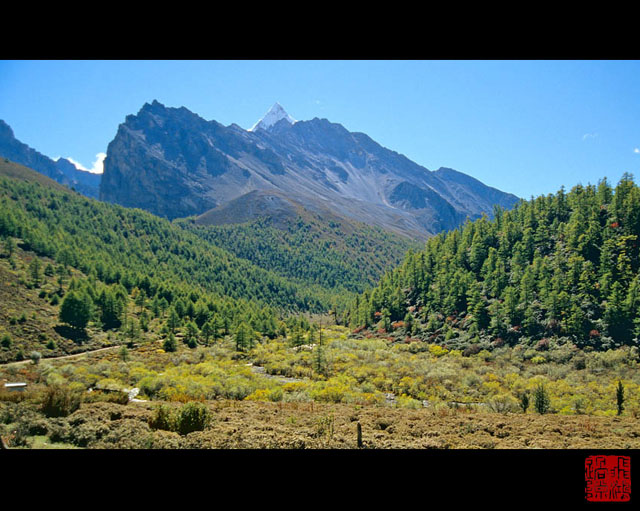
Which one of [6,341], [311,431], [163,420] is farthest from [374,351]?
[6,341]

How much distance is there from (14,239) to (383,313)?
82608 mm

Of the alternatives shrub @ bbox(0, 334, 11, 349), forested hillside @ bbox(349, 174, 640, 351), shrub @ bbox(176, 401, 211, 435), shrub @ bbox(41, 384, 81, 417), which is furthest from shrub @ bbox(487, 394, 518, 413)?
shrub @ bbox(0, 334, 11, 349)

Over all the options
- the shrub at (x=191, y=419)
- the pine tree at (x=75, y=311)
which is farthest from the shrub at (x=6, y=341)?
the shrub at (x=191, y=419)

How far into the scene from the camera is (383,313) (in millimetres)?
69188

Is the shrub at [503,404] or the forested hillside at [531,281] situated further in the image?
the forested hillside at [531,281]
